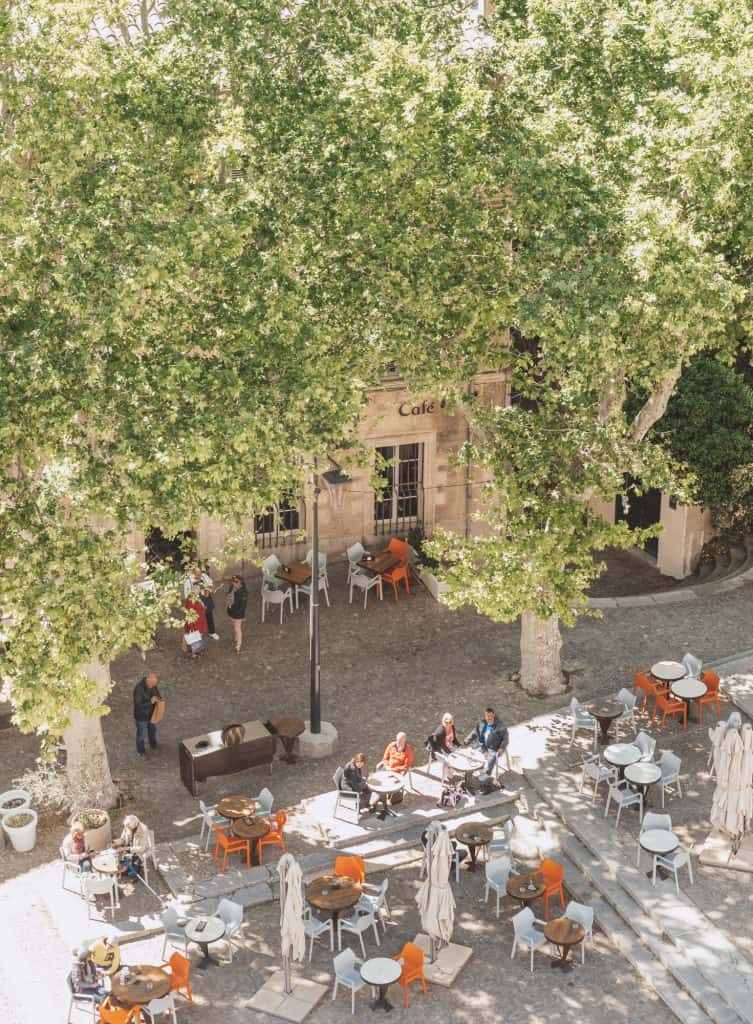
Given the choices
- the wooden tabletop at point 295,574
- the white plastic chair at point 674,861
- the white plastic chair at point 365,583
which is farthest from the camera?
the white plastic chair at point 365,583

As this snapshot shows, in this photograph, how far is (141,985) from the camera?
18250mm

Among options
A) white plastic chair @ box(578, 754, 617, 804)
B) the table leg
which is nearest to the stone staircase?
white plastic chair @ box(578, 754, 617, 804)

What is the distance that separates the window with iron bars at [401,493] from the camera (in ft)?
103

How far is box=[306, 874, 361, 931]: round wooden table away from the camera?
64.4ft

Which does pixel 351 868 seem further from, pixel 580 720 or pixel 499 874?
pixel 580 720

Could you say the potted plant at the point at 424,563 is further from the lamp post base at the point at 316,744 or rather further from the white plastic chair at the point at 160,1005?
the white plastic chair at the point at 160,1005

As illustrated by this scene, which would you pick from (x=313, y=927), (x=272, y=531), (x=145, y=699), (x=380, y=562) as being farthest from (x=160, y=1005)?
(x=272, y=531)

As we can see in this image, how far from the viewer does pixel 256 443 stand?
65.0 ft

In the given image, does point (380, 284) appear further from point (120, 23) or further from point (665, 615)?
point (665, 615)

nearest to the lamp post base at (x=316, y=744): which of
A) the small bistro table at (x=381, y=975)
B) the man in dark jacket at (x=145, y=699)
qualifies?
the man in dark jacket at (x=145, y=699)

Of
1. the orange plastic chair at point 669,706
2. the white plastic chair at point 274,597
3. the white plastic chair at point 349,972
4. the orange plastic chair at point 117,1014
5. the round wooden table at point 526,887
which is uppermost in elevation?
the white plastic chair at point 274,597

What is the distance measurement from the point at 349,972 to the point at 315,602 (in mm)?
6651

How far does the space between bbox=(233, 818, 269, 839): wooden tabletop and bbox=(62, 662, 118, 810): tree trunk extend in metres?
2.60

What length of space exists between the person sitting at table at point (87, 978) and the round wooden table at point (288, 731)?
6082 millimetres
